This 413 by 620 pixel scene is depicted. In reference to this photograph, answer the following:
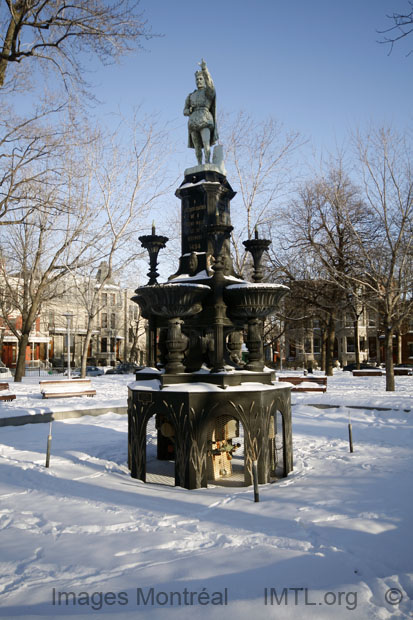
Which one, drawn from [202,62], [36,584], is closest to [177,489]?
[36,584]

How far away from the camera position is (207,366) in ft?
30.4

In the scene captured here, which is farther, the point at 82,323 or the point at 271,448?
the point at 82,323

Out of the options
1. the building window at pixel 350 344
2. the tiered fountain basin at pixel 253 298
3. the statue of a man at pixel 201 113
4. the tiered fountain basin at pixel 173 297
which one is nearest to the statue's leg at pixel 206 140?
the statue of a man at pixel 201 113

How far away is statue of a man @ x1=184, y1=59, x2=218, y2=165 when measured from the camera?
11383 mm

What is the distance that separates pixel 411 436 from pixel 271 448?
5.22 m

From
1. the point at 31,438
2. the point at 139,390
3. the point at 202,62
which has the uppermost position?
the point at 202,62

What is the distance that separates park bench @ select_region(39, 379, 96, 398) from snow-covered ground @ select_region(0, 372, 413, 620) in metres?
10.1

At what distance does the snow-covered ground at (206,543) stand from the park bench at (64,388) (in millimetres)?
10144

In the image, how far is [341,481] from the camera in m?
7.93

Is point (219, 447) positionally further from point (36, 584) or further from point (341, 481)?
point (36, 584)

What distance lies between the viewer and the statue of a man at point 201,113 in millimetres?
11383

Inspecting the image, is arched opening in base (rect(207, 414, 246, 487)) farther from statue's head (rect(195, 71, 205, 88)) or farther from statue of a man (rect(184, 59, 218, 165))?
statue's head (rect(195, 71, 205, 88))

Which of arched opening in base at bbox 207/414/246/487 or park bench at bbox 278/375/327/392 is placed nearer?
arched opening in base at bbox 207/414/246/487

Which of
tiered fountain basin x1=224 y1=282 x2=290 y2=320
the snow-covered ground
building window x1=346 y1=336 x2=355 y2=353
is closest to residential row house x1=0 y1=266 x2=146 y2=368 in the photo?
building window x1=346 y1=336 x2=355 y2=353
